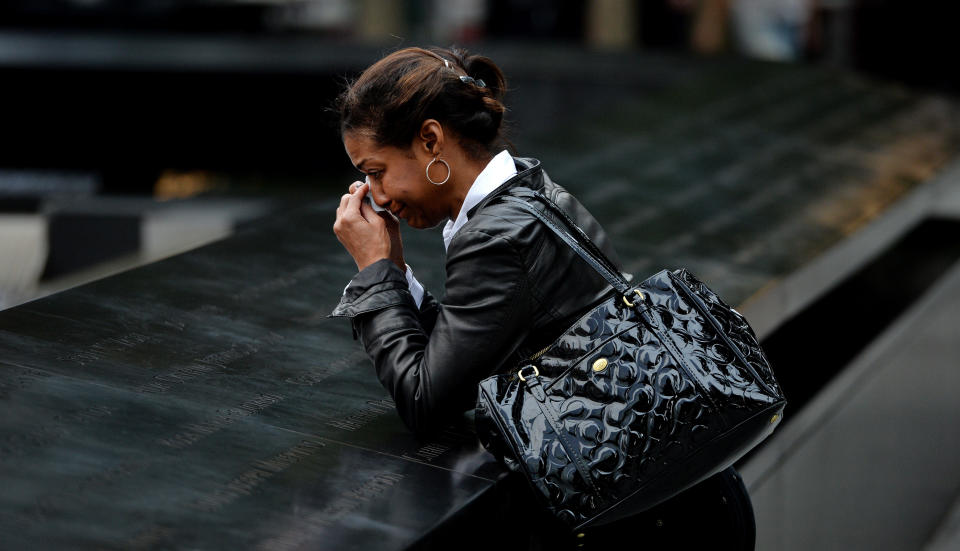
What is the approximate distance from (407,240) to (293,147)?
8612 millimetres

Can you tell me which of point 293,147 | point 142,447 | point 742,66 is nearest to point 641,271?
point 142,447

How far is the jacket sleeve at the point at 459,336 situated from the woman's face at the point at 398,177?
8.2 inches

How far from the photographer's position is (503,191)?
2.50m

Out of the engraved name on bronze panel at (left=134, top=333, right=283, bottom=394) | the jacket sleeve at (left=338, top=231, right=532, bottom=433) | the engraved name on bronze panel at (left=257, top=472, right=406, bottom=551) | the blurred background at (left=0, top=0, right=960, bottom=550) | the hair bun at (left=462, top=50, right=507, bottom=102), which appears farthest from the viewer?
the blurred background at (left=0, top=0, right=960, bottom=550)

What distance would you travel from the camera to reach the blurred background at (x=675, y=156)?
4674 mm

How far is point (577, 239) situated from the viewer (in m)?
2.41

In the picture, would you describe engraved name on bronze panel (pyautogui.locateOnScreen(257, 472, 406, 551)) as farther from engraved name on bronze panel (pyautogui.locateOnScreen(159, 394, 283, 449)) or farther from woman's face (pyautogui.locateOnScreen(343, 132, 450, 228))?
woman's face (pyautogui.locateOnScreen(343, 132, 450, 228))

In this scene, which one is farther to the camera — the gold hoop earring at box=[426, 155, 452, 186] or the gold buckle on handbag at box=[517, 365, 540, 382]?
the gold hoop earring at box=[426, 155, 452, 186]

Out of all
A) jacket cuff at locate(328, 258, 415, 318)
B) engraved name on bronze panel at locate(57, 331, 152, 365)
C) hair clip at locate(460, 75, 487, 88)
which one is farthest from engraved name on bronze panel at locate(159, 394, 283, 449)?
hair clip at locate(460, 75, 487, 88)

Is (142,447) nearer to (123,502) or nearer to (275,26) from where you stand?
(123,502)

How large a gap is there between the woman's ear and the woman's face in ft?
0.03

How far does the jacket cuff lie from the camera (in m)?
2.53

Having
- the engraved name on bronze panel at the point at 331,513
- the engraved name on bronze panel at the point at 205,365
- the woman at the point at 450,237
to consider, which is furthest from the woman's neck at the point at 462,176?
the engraved name on bronze panel at the point at 205,365

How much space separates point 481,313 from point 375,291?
0.32 m
